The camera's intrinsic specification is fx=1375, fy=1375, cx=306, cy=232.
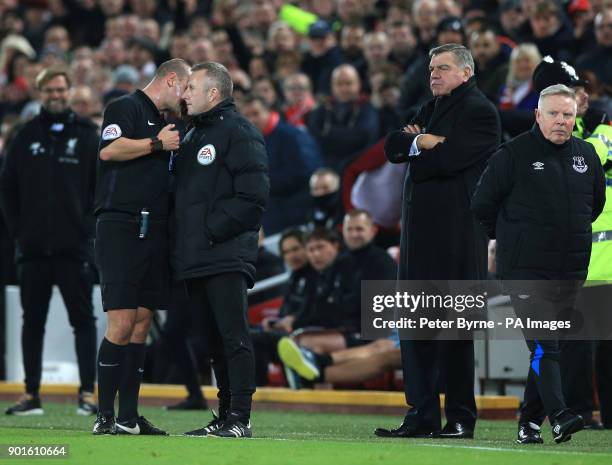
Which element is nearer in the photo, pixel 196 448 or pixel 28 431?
pixel 196 448

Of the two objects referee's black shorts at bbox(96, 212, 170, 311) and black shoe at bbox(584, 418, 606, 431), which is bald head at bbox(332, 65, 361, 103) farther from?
referee's black shorts at bbox(96, 212, 170, 311)

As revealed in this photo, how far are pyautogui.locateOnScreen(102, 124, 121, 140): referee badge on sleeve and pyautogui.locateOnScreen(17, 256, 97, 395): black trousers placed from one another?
2.80 metres

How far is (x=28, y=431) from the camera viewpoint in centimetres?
885

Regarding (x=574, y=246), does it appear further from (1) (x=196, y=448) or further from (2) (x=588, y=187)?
(1) (x=196, y=448)

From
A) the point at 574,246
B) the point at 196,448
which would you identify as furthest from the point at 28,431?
the point at 574,246

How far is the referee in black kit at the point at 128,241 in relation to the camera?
814 cm

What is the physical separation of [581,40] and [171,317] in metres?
5.49

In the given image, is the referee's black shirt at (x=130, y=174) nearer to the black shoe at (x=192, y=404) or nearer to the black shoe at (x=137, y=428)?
the black shoe at (x=137, y=428)

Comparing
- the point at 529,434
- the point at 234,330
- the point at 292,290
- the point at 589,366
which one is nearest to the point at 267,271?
the point at 292,290

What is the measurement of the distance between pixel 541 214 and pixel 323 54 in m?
9.95

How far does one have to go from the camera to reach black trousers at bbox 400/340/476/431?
8469 mm

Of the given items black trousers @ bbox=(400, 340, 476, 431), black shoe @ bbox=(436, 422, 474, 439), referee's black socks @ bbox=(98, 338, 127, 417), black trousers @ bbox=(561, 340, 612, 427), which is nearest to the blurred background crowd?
black trousers @ bbox=(561, 340, 612, 427)

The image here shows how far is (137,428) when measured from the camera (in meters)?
8.30

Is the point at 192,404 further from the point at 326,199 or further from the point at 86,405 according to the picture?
the point at 326,199
